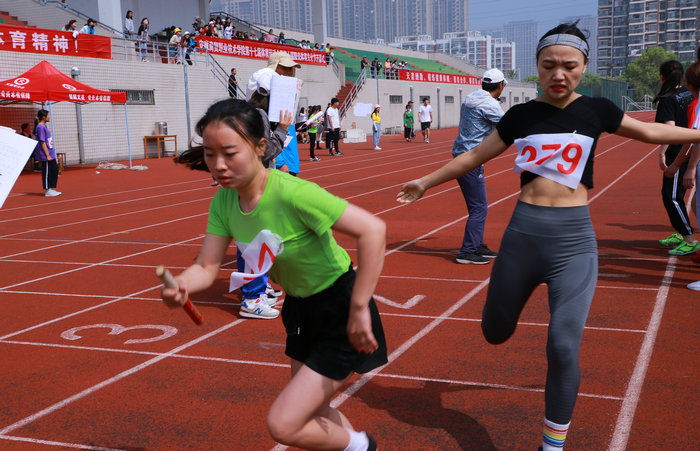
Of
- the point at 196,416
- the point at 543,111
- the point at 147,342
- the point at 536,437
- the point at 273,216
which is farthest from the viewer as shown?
the point at 147,342

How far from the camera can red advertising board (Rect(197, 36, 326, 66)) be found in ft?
89.9

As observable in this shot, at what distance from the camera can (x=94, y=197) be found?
45.1ft

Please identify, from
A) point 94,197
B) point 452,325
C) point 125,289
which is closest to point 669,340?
point 452,325

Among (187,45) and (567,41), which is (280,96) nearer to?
(567,41)

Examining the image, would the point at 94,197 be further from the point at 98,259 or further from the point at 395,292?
the point at 395,292

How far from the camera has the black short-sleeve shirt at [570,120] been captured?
2879mm

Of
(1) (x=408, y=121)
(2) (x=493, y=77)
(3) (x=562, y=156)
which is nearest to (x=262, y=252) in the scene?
(3) (x=562, y=156)

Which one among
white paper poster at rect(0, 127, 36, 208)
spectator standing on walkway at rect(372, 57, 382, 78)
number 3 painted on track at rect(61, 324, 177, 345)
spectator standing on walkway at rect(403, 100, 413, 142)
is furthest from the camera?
spectator standing on walkway at rect(372, 57, 382, 78)

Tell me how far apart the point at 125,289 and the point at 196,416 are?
10.2 feet

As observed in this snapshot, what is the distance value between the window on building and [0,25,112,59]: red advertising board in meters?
1.51

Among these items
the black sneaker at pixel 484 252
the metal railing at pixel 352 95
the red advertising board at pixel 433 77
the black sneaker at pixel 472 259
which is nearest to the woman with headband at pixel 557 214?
the black sneaker at pixel 472 259

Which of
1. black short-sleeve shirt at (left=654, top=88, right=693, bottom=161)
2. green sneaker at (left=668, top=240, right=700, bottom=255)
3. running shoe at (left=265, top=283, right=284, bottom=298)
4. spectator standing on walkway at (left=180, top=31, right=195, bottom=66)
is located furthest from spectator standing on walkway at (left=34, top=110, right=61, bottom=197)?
spectator standing on walkway at (left=180, top=31, right=195, bottom=66)

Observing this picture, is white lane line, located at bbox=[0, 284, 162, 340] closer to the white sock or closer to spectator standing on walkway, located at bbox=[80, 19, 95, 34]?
the white sock

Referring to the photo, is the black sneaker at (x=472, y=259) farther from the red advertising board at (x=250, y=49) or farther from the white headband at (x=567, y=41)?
the red advertising board at (x=250, y=49)
